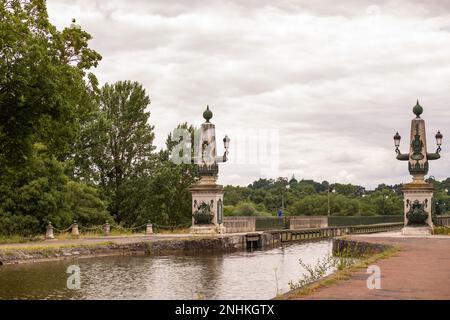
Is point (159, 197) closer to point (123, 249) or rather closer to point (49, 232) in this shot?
point (49, 232)

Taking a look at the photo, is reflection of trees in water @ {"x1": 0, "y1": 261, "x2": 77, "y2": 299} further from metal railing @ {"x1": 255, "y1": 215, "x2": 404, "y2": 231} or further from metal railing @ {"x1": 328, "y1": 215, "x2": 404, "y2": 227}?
metal railing @ {"x1": 328, "y1": 215, "x2": 404, "y2": 227}

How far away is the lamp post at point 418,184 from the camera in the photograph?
4078 cm

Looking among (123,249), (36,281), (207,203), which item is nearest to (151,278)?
(36,281)

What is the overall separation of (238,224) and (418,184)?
17.7 metres

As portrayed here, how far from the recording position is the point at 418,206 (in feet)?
135

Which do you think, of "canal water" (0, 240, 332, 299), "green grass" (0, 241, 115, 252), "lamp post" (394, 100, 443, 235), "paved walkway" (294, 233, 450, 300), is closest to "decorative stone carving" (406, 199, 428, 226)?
"lamp post" (394, 100, 443, 235)

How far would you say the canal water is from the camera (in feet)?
63.6

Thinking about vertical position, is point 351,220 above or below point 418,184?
below

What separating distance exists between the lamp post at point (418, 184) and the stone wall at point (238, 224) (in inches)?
607

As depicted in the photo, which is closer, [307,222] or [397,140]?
[397,140]

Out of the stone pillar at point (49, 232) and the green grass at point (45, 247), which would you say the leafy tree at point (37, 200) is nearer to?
the stone pillar at point (49, 232)

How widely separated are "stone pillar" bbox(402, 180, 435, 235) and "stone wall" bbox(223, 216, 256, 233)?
15.4 meters
